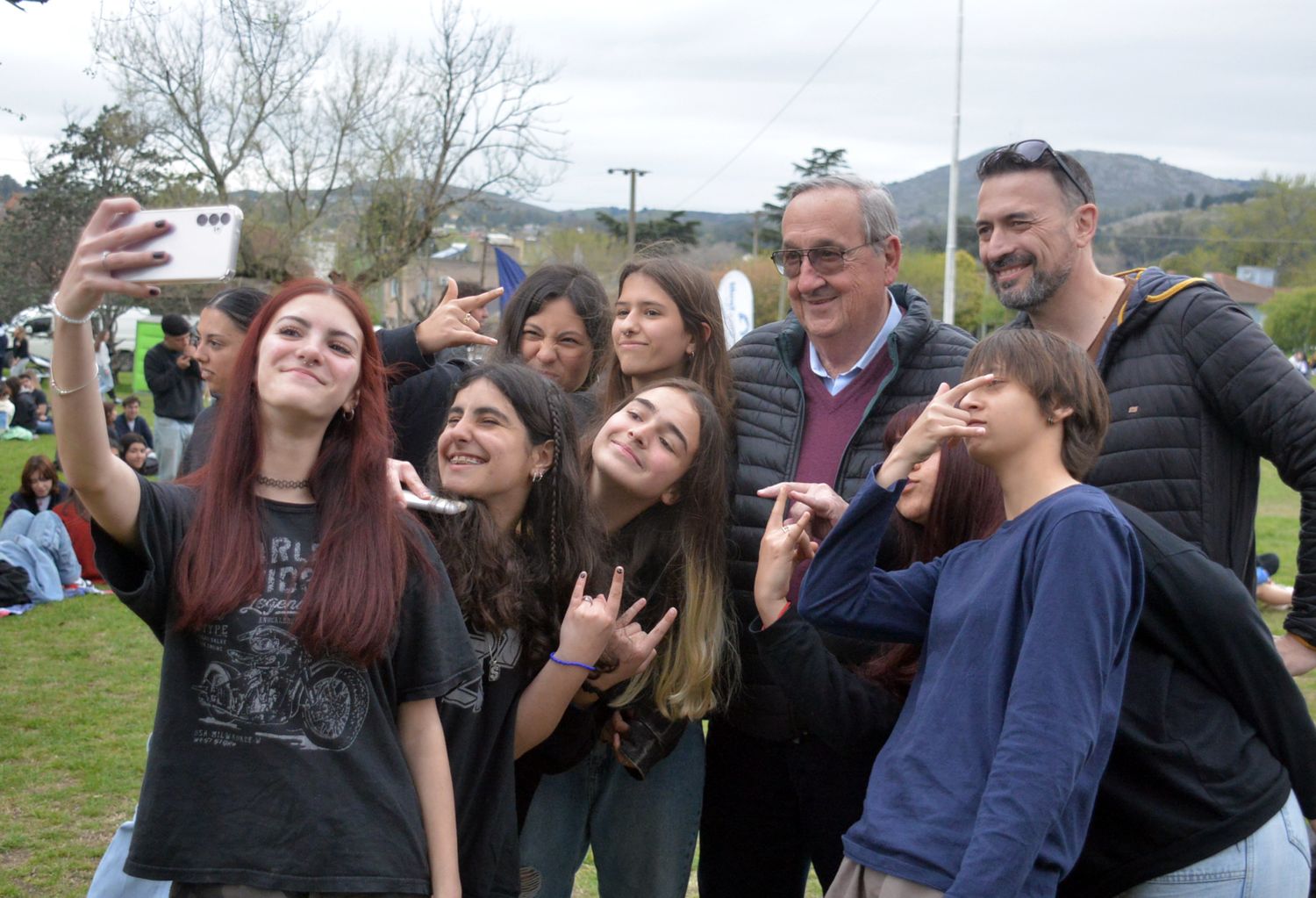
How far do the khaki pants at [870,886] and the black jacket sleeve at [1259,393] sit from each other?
1.46 meters

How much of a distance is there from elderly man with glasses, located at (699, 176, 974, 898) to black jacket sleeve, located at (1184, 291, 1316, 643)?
0.62 metres

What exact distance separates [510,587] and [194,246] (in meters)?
1.13

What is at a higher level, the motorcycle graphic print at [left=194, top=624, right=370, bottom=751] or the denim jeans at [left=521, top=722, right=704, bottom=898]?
the motorcycle graphic print at [left=194, top=624, right=370, bottom=751]


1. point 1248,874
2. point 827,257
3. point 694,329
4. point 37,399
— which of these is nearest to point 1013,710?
point 1248,874

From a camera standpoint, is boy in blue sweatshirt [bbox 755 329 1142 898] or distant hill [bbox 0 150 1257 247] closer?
boy in blue sweatshirt [bbox 755 329 1142 898]

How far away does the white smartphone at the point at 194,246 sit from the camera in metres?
1.86

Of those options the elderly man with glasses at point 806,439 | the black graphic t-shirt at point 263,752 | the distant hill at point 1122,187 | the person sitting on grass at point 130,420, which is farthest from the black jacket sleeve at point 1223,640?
the distant hill at point 1122,187

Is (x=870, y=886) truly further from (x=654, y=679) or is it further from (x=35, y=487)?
(x=35, y=487)

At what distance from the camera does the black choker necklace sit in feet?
7.74

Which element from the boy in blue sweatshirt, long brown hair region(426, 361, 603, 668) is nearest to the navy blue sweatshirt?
the boy in blue sweatshirt

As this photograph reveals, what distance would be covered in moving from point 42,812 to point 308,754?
12.6 ft

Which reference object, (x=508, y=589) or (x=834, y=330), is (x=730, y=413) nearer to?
(x=834, y=330)

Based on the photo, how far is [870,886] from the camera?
2.18m

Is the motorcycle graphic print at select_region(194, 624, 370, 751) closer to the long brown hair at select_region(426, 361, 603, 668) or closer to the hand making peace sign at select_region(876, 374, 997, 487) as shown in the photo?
the long brown hair at select_region(426, 361, 603, 668)
